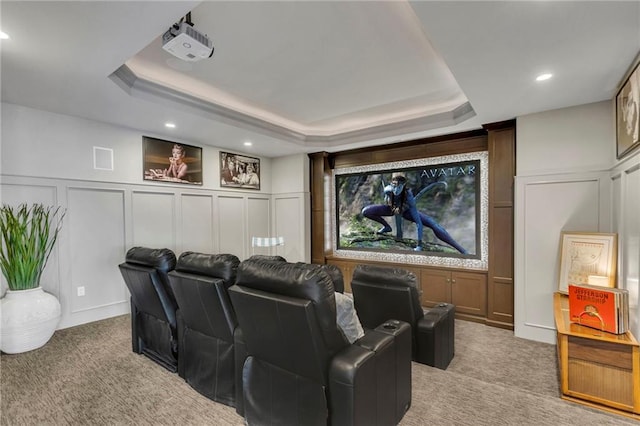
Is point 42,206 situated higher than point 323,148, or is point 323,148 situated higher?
point 323,148

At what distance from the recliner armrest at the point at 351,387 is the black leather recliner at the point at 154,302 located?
1810 mm

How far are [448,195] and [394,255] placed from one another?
1.40 meters

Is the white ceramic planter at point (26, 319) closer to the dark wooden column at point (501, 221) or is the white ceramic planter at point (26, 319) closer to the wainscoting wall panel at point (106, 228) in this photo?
the wainscoting wall panel at point (106, 228)

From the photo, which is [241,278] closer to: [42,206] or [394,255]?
[42,206]

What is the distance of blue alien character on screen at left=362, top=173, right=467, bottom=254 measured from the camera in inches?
195

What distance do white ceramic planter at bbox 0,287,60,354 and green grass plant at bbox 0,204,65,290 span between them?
0.42 feet

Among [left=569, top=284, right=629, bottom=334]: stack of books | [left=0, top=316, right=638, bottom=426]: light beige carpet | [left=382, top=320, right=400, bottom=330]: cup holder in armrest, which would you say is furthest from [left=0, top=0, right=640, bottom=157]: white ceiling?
[left=0, top=316, right=638, bottom=426]: light beige carpet

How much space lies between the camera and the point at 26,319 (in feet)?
10.2

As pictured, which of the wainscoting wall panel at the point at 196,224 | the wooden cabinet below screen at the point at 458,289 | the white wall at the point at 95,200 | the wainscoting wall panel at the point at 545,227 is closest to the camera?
the wainscoting wall panel at the point at 545,227

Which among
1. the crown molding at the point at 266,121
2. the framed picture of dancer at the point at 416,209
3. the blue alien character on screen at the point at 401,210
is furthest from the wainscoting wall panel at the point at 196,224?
the blue alien character on screen at the point at 401,210

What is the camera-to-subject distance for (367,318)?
10.2ft

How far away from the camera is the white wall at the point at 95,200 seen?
350 cm

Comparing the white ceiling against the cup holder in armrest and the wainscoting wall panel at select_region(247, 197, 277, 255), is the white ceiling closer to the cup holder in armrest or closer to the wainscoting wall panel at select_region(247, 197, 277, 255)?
the wainscoting wall panel at select_region(247, 197, 277, 255)

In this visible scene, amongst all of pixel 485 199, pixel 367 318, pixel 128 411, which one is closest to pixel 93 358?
pixel 128 411
